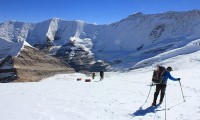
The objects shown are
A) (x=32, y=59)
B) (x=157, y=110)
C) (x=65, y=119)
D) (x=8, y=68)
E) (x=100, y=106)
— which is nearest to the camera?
(x=65, y=119)

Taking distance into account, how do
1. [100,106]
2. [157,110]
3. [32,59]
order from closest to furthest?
[157,110]
[100,106]
[32,59]

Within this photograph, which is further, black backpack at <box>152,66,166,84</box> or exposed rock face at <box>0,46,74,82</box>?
exposed rock face at <box>0,46,74,82</box>

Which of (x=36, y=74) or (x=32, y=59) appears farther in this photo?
(x=32, y=59)

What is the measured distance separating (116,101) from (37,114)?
6.02 metres

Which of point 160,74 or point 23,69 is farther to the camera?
point 23,69

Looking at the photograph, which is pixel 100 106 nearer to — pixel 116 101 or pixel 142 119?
pixel 116 101

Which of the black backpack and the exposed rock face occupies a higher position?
the exposed rock face

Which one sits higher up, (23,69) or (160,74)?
(23,69)

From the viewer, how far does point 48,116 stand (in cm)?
1593

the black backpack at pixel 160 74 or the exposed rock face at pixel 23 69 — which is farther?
the exposed rock face at pixel 23 69

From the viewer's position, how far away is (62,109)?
58.4 ft

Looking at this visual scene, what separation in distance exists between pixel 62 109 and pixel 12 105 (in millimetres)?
3317

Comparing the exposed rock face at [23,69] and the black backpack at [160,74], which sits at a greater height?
the exposed rock face at [23,69]

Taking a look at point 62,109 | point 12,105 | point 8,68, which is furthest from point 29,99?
point 8,68
